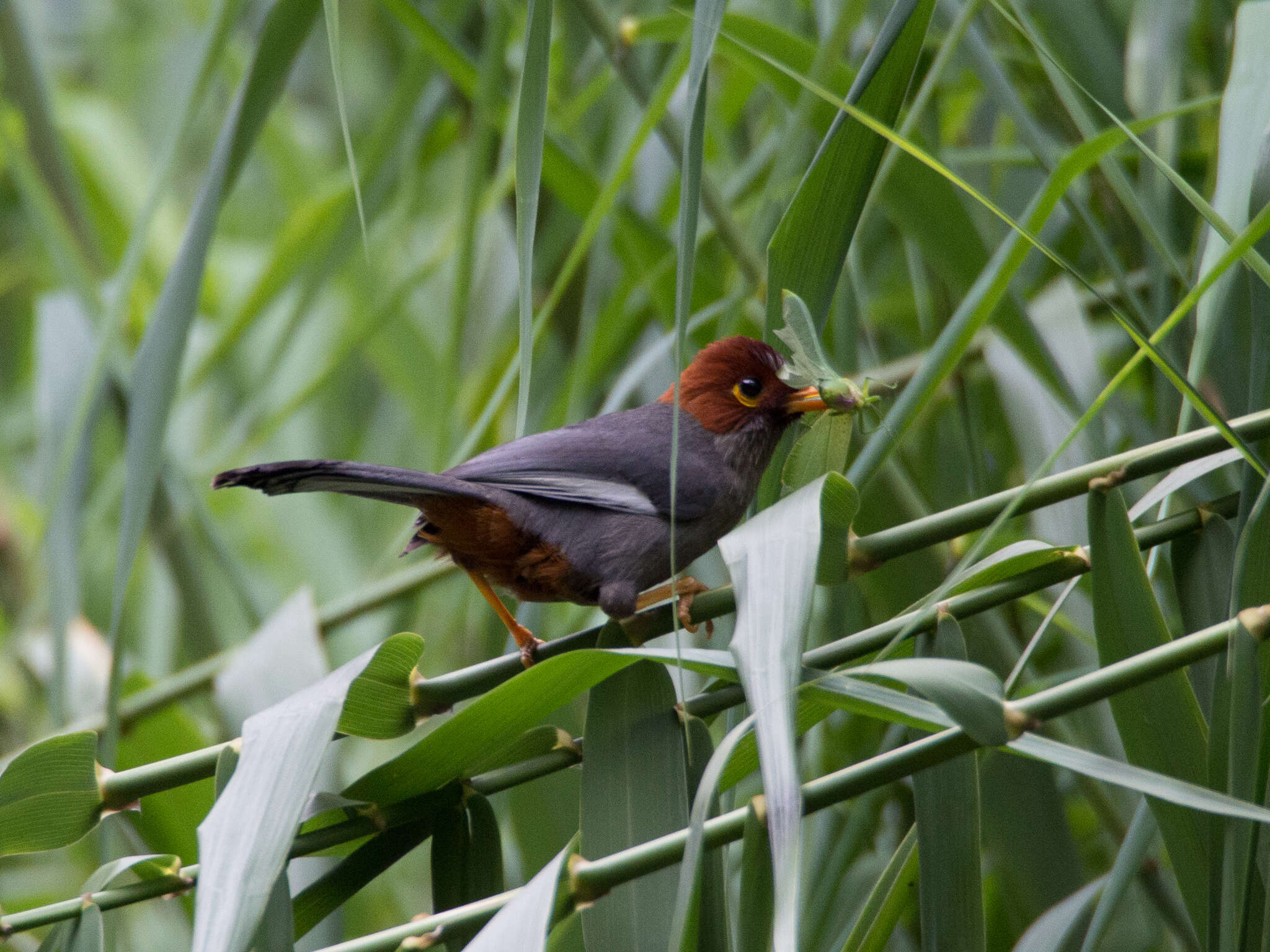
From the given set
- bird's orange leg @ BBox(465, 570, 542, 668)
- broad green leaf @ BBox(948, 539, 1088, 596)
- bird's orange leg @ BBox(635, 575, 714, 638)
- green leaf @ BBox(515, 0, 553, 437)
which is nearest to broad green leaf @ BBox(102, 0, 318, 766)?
bird's orange leg @ BBox(465, 570, 542, 668)

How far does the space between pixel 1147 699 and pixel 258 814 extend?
0.94 meters

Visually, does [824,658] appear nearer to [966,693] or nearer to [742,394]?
[966,693]

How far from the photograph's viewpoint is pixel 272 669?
202cm

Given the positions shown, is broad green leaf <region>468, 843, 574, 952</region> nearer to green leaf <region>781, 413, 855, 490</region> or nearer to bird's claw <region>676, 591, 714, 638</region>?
bird's claw <region>676, 591, 714, 638</region>

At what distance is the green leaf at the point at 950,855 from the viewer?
126 centimetres

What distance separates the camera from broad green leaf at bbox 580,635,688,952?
1.29 metres

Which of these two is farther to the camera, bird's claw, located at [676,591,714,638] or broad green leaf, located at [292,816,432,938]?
bird's claw, located at [676,591,714,638]

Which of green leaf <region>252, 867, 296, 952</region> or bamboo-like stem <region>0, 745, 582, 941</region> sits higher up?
bamboo-like stem <region>0, 745, 582, 941</region>

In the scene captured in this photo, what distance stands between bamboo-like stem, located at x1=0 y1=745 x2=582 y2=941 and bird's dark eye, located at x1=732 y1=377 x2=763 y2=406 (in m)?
1.12

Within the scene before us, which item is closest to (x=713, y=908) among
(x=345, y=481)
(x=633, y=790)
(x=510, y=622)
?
(x=633, y=790)

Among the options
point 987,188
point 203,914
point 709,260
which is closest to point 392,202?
point 709,260

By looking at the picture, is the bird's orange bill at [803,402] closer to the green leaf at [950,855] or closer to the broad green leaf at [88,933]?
the green leaf at [950,855]

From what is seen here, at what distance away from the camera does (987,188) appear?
270 cm

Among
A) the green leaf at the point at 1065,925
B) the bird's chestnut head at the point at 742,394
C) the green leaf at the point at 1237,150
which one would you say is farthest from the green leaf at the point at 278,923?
the bird's chestnut head at the point at 742,394
